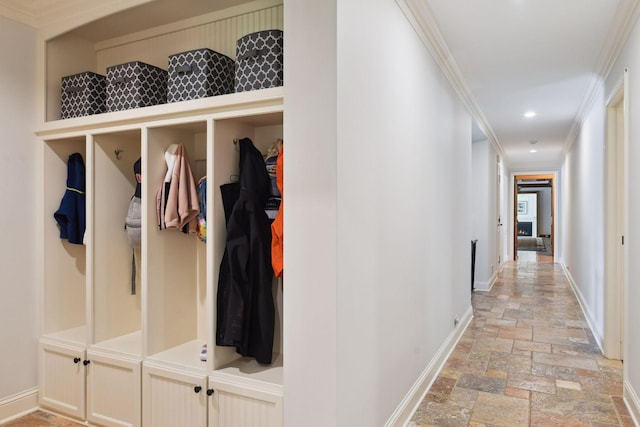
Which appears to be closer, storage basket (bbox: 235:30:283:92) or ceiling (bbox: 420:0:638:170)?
storage basket (bbox: 235:30:283:92)

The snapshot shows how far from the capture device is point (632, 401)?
2.59 metres

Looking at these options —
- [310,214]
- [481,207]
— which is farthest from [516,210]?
[310,214]

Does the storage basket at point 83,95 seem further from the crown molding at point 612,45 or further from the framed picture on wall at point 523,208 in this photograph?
the framed picture on wall at point 523,208

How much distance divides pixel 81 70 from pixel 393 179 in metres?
2.43

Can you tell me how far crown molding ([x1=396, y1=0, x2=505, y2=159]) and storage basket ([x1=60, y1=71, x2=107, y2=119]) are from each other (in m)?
2.00

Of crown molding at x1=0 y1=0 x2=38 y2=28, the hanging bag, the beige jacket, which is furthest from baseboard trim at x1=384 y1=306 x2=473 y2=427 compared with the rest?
crown molding at x1=0 y1=0 x2=38 y2=28

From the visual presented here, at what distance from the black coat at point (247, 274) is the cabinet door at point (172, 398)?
28 centimetres

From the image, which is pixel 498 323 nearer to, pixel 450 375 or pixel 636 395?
pixel 450 375

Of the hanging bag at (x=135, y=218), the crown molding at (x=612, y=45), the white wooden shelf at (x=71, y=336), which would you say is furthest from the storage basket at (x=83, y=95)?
the crown molding at (x=612, y=45)

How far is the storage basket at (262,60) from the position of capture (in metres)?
2.09

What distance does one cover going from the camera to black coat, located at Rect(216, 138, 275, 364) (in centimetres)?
214

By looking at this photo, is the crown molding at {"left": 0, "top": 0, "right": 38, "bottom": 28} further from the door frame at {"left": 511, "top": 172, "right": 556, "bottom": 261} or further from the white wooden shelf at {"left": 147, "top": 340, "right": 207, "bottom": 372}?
the door frame at {"left": 511, "top": 172, "right": 556, "bottom": 261}

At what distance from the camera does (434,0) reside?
2.48 metres

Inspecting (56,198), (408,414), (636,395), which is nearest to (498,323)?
(636,395)
